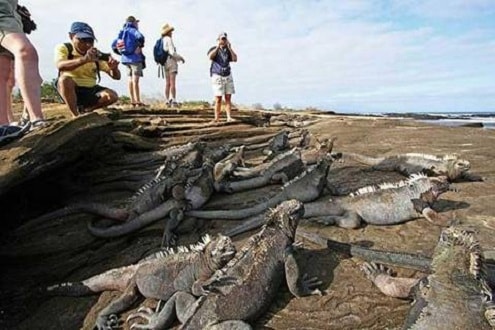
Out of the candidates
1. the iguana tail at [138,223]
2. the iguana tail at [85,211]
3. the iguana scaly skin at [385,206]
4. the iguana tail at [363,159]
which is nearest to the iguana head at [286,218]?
the iguana scaly skin at [385,206]

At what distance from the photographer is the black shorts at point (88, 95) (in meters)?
8.14

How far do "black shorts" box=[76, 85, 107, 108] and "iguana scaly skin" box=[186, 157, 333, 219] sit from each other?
370 cm

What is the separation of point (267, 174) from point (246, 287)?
10.7ft

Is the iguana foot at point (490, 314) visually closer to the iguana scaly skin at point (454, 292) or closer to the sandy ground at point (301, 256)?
the iguana scaly skin at point (454, 292)

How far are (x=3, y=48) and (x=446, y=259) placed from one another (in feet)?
16.1

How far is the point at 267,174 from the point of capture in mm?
6746

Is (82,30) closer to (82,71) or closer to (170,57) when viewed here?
(82,71)

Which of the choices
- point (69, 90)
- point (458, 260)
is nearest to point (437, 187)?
point (458, 260)

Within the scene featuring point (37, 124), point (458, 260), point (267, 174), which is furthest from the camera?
point (267, 174)

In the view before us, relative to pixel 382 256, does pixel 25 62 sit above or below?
above

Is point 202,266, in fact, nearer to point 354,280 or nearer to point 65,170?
point 354,280

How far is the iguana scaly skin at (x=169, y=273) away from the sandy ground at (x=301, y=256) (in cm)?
13

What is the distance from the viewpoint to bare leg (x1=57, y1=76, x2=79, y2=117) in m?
7.60

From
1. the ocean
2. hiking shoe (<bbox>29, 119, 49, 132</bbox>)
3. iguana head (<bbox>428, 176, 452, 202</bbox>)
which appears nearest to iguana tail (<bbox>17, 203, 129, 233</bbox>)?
hiking shoe (<bbox>29, 119, 49, 132</bbox>)
